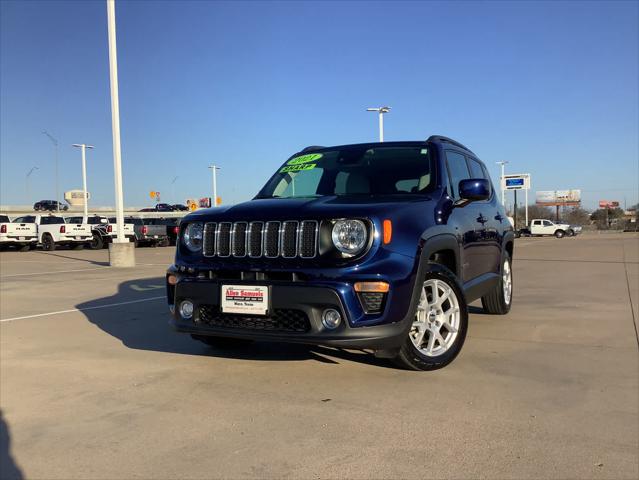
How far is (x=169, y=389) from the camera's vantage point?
3.99 metres

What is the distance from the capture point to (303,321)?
12.2ft

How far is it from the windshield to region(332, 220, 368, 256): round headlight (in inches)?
39.9

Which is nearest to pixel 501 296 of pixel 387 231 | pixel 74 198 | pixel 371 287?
pixel 387 231

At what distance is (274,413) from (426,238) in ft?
5.42

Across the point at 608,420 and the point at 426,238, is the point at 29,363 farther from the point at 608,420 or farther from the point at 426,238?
the point at 608,420

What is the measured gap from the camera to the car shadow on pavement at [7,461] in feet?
8.91

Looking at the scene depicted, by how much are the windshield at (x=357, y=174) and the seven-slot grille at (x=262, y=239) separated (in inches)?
40.6

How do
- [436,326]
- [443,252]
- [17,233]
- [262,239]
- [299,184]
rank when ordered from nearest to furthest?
[262,239] → [436,326] → [443,252] → [299,184] → [17,233]

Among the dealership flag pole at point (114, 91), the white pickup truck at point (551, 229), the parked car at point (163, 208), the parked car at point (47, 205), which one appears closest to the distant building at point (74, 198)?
the parked car at point (47, 205)

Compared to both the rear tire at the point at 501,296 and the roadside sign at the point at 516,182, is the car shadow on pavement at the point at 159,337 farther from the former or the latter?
the roadside sign at the point at 516,182

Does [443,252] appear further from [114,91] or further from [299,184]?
[114,91]

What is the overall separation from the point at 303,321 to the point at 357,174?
5.99 feet

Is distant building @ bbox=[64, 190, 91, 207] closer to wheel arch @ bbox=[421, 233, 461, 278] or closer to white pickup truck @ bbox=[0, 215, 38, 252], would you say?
white pickup truck @ bbox=[0, 215, 38, 252]

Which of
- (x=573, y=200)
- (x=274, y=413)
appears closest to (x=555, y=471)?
(x=274, y=413)
